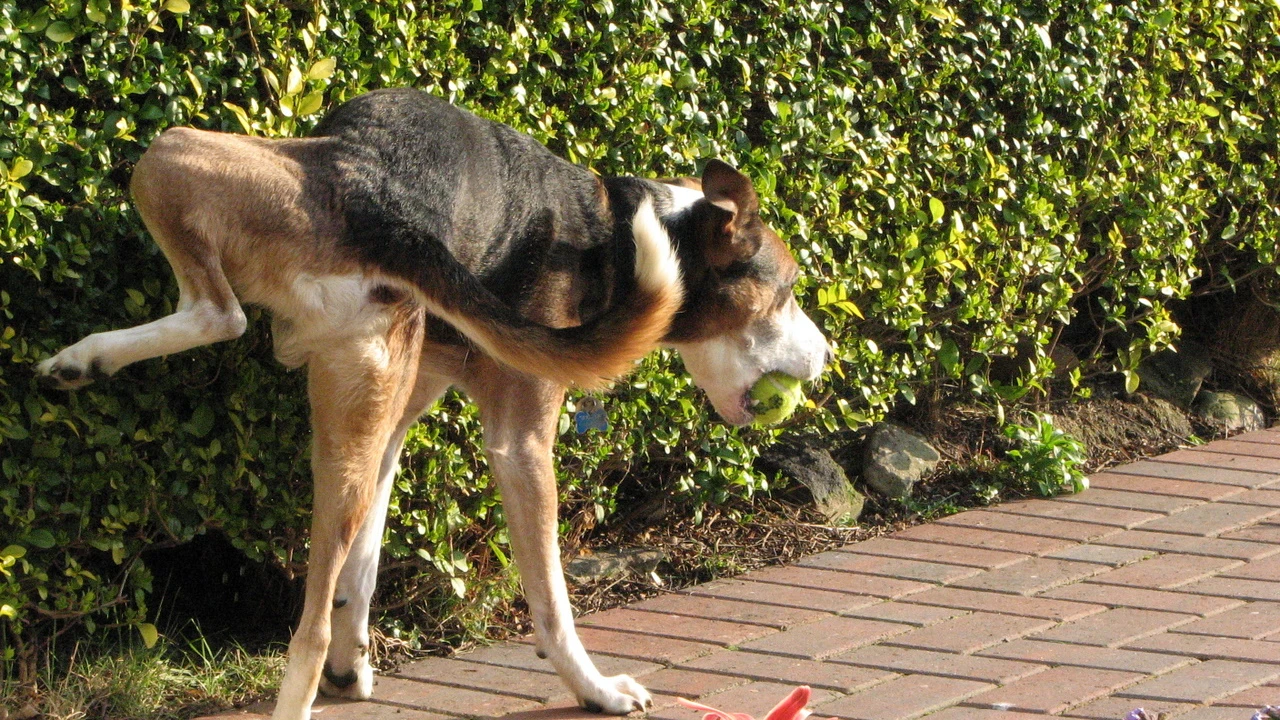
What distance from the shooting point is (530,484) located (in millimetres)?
4000

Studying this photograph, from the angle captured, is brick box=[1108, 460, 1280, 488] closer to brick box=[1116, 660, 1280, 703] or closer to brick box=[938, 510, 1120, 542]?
brick box=[938, 510, 1120, 542]

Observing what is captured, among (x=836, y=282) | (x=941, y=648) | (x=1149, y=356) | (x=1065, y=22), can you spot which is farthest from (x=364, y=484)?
(x=1149, y=356)

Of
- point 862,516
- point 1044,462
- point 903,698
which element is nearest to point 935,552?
point 862,516

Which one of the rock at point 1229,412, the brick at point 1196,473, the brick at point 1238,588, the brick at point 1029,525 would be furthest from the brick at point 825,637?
the rock at point 1229,412

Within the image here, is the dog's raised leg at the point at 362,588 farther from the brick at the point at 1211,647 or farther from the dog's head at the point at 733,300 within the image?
the brick at the point at 1211,647

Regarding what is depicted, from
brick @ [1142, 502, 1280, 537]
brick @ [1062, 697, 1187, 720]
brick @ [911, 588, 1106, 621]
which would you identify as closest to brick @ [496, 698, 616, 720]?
brick @ [1062, 697, 1187, 720]

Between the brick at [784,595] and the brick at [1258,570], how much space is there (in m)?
1.26

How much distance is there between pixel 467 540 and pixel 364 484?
4.11 ft

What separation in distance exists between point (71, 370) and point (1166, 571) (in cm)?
362

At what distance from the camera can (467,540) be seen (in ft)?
15.5

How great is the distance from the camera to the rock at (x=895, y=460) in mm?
5949

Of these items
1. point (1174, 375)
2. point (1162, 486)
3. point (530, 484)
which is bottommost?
point (1162, 486)

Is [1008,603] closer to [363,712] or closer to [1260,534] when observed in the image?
[1260,534]

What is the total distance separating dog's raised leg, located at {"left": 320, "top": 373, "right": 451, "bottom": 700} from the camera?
158 inches
